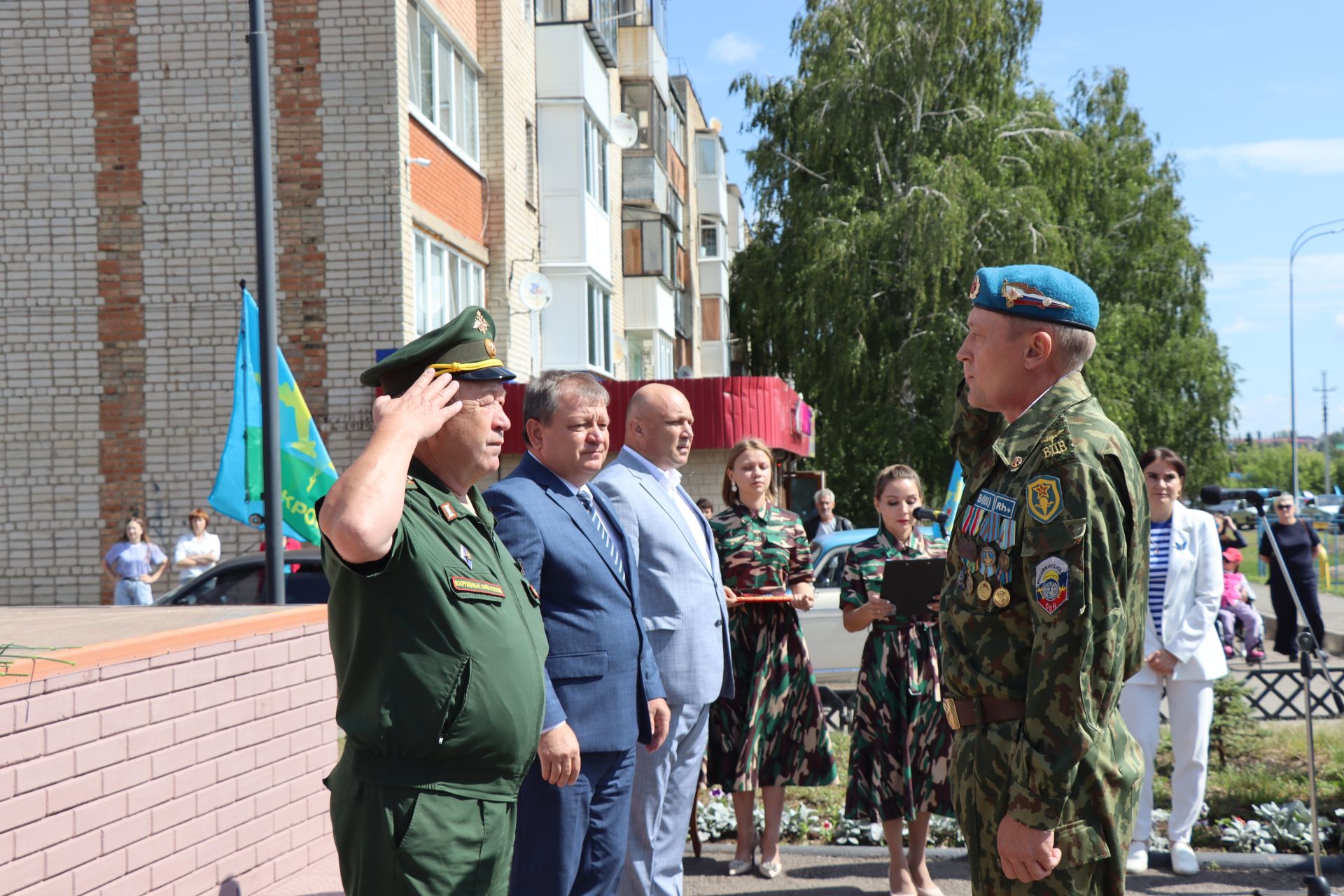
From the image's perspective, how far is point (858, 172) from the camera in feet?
92.4

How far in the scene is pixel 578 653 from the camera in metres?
4.03

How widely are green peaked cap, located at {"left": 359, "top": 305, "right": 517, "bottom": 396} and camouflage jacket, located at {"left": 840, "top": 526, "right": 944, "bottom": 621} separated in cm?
336

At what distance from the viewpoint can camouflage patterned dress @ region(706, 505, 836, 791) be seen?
20.7ft

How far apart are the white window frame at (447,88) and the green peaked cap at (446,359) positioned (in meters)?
14.1

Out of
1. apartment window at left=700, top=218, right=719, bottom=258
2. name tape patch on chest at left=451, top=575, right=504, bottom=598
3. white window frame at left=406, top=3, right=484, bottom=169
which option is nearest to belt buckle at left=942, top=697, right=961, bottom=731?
name tape patch on chest at left=451, top=575, right=504, bottom=598

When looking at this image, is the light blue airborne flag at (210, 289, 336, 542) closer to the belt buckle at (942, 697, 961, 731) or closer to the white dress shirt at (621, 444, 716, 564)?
the white dress shirt at (621, 444, 716, 564)

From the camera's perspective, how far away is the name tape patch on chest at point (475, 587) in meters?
2.86

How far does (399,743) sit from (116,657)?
2.04 m

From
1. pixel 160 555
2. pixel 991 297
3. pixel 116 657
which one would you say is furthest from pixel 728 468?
pixel 160 555

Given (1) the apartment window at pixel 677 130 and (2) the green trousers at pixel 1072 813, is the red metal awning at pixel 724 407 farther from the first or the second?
(1) the apartment window at pixel 677 130

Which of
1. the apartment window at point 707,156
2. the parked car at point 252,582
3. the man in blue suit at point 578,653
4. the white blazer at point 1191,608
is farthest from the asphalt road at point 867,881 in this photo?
the apartment window at point 707,156

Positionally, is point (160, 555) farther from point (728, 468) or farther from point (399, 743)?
point (399, 743)

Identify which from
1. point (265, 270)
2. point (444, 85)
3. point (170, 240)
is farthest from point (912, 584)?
point (444, 85)

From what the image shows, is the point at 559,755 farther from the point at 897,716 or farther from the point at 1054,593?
the point at 897,716
